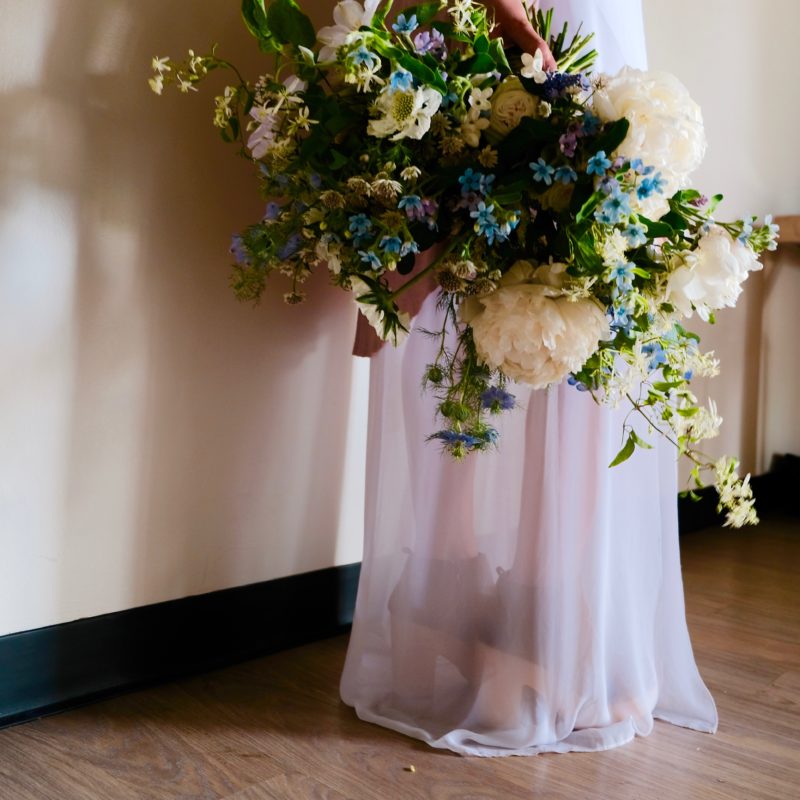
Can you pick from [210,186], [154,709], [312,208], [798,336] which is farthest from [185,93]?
[798,336]

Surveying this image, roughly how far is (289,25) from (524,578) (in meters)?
0.76

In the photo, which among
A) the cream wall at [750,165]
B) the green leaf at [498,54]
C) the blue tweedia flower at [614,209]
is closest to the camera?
the blue tweedia flower at [614,209]

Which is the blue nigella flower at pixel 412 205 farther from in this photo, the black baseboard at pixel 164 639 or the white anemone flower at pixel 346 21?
the black baseboard at pixel 164 639

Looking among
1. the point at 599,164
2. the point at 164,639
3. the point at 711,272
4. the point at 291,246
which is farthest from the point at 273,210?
the point at 164,639

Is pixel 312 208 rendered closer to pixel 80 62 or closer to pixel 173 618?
pixel 80 62

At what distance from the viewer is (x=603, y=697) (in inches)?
51.3

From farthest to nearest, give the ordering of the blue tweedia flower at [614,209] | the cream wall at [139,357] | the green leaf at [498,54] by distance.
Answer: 1. the cream wall at [139,357]
2. the green leaf at [498,54]
3. the blue tweedia flower at [614,209]

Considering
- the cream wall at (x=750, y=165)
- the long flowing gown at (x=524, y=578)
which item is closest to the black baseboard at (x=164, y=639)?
the long flowing gown at (x=524, y=578)

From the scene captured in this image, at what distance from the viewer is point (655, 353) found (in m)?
1.13

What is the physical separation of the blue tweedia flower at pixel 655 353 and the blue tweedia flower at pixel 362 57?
45 centimetres

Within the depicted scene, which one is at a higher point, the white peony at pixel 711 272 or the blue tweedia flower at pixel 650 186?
the blue tweedia flower at pixel 650 186

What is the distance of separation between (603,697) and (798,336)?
7.20 feet

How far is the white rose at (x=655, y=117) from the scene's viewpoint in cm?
101

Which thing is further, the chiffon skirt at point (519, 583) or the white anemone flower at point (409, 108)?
the chiffon skirt at point (519, 583)
